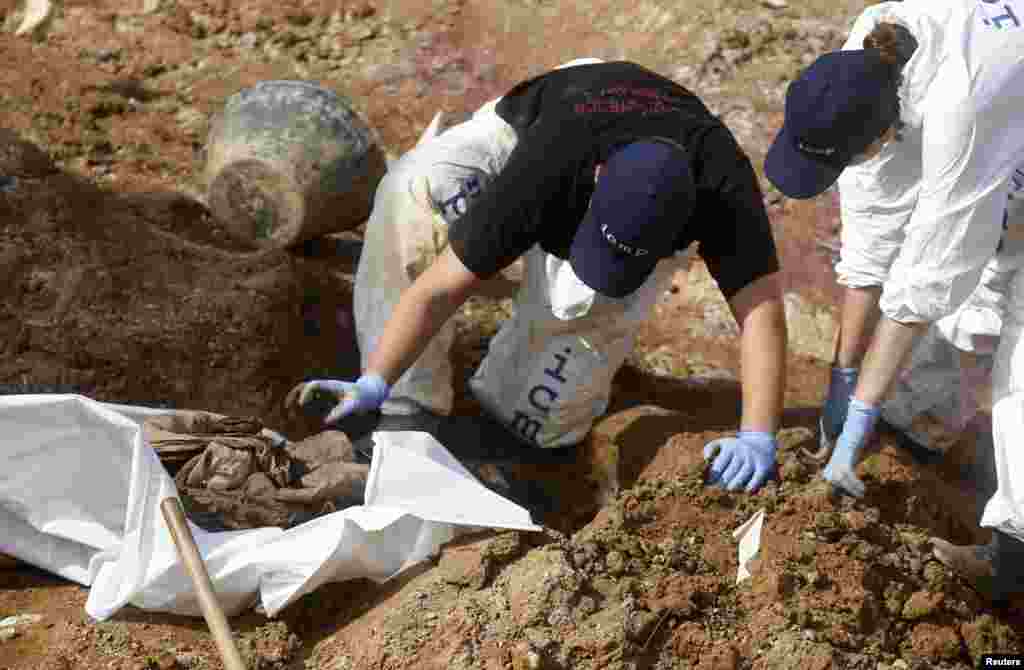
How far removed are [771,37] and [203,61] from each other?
294cm

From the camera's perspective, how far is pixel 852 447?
10.2 feet

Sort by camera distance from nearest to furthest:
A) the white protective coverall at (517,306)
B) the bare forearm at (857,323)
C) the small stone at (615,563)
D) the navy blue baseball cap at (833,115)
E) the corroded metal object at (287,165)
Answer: the small stone at (615,563) < the navy blue baseball cap at (833,115) < the white protective coverall at (517,306) < the bare forearm at (857,323) < the corroded metal object at (287,165)

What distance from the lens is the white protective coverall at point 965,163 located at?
2787 mm

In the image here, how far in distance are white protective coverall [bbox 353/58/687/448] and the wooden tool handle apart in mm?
1153

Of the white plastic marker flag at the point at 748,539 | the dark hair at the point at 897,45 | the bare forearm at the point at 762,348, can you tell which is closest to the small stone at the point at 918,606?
→ the white plastic marker flag at the point at 748,539

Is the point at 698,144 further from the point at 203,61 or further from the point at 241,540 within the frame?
the point at 203,61

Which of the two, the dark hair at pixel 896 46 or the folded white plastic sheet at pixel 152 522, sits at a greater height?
the dark hair at pixel 896 46

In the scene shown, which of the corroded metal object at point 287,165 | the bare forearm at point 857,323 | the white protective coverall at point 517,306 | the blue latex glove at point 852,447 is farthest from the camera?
the corroded metal object at point 287,165

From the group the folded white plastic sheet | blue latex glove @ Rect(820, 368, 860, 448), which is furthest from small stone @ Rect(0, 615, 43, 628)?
blue latex glove @ Rect(820, 368, 860, 448)

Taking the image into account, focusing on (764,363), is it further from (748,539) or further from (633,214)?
(633,214)

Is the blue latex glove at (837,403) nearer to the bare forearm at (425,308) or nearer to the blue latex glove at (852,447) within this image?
the blue latex glove at (852,447)

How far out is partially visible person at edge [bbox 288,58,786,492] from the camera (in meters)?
2.77

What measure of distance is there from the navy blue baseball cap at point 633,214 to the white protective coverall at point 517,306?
0.56m

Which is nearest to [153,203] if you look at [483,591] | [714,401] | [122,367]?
[122,367]
